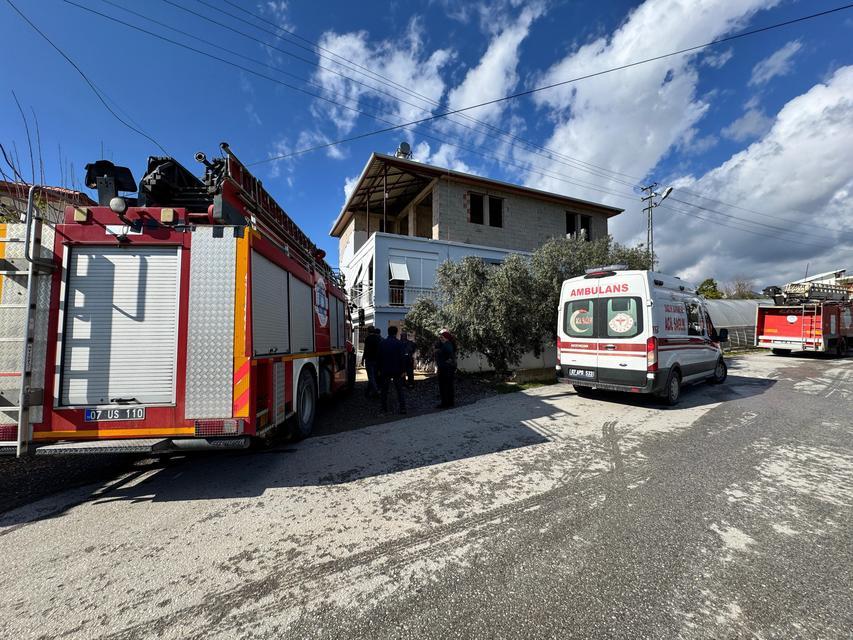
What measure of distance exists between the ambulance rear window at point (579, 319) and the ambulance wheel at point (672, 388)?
5.54 feet

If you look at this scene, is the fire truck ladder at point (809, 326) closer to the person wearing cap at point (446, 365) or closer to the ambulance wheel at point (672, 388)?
the ambulance wheel at point (672, 388)

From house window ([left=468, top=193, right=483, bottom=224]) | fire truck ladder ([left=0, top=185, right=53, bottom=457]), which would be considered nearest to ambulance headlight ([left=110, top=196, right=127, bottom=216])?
fire truck ladder ([left=0, top=185, right=53, bottom=457])

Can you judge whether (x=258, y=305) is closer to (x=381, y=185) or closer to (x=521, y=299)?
(x=521, y=299)

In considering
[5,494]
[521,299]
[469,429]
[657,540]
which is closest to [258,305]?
[5,494]

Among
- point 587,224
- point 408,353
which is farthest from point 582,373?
point 587,224

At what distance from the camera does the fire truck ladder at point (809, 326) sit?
15938mm

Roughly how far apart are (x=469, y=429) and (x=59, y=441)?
5027 mm

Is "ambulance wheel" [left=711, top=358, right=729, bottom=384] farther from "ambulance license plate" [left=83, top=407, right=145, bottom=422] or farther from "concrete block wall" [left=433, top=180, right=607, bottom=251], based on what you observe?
"ambulance license plate" [left=83, top=407, right=145, bottom=422]

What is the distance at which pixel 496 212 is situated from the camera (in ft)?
68.6

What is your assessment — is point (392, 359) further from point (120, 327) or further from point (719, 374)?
point (719, 374)

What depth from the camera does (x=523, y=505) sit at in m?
3.42

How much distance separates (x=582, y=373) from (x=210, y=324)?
7.11 meters

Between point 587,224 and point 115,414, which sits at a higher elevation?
point 587,224

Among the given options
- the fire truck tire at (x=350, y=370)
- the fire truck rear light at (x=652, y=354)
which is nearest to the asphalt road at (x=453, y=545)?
Answer: the fire truck rear light at (x=652, y=354)
